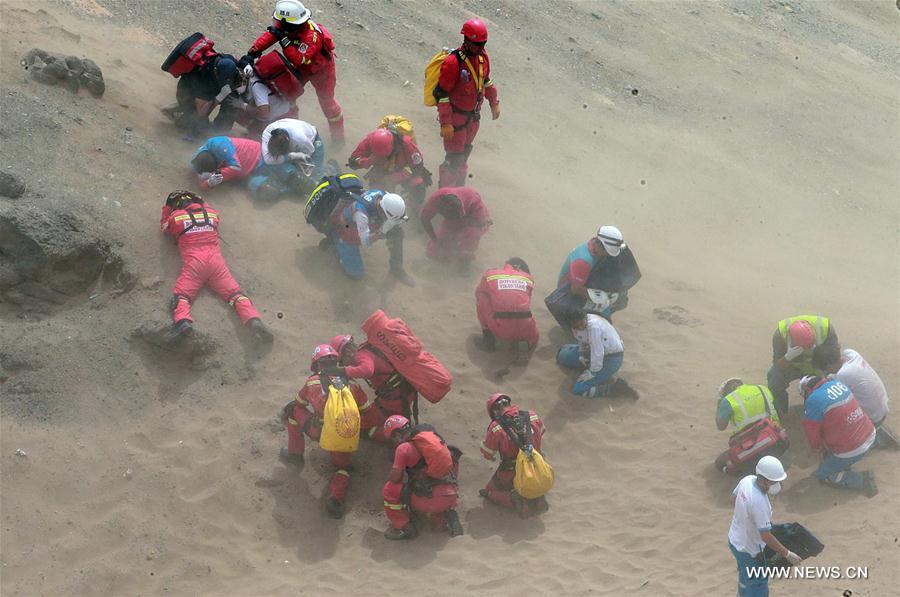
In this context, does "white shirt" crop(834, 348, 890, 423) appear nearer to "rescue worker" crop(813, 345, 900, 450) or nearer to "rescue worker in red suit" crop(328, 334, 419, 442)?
"rescue worker" crop(813, 345, 900, 450)

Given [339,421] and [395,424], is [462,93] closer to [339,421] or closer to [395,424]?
[395,424]

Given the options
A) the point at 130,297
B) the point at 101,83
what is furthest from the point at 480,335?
the point at 101,83

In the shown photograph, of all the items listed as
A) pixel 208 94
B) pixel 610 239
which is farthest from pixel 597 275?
pixel 208 94

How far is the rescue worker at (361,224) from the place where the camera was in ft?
Result: 33.7

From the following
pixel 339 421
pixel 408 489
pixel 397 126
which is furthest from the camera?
pixel 397 126

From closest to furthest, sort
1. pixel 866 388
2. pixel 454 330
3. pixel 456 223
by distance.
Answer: pixel 866 388, pixel 454 330, pixel 456 223

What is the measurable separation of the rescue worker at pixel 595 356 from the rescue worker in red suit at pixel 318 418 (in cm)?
240

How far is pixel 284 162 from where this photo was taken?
11281mm

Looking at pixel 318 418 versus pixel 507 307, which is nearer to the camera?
pixel 318 418

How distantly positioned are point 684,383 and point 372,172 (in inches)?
173

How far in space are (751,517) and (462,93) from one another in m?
6.13

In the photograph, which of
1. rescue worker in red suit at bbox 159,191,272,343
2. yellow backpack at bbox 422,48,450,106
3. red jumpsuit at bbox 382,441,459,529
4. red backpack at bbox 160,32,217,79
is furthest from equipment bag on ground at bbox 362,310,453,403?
red backpack at bbox 160,32,217,79

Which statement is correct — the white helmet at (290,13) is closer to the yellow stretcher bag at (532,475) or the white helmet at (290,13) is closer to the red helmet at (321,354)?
the red helmet at (321,354)

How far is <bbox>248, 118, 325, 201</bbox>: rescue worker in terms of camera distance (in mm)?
11156
